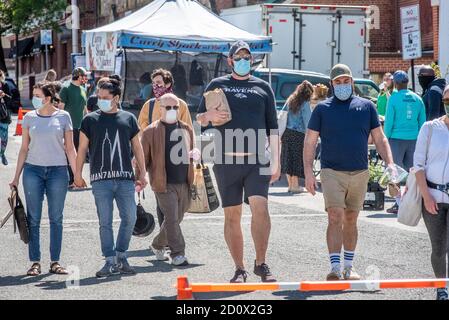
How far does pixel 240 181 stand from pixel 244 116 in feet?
1.85

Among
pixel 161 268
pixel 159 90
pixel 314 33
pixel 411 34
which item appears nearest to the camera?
pixel 161 268

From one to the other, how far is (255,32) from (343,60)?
2239mm

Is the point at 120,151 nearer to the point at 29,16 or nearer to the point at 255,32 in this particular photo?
the point at 255,32

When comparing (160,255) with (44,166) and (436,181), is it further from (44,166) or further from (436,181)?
(436,181)

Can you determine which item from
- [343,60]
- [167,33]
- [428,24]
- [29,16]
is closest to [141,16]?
[167,33]

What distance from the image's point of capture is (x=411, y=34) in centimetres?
2142

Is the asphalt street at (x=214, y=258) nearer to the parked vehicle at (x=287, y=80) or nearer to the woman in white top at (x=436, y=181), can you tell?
the woman in white top at (x=436, y=181)

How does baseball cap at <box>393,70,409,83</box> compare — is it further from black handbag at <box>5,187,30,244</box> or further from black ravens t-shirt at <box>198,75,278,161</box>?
black handbag at <box>5,187,30,244</box>

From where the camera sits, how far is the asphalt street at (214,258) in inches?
360

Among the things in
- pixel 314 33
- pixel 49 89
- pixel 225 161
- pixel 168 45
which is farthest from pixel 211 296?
pixel 314 33

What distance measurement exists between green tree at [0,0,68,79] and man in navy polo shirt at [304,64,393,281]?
50.0 metres

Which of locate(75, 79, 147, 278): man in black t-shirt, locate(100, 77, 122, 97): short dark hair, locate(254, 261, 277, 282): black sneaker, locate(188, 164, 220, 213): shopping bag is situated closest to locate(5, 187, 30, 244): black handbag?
locate(75, 79, 147, 278): man in black t-shirt

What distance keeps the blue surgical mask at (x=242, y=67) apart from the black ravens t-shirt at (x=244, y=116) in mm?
70

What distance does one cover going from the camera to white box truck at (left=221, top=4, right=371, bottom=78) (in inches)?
1028
